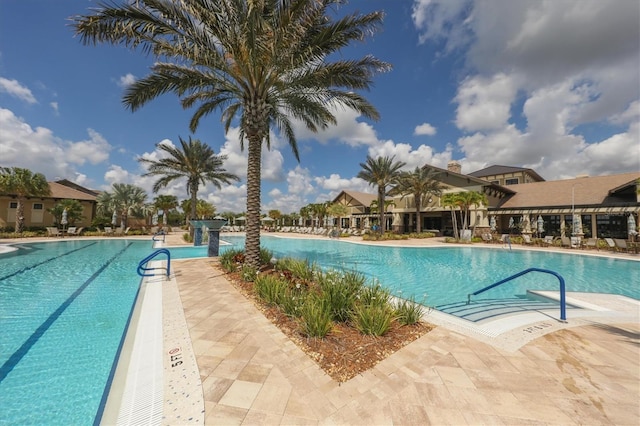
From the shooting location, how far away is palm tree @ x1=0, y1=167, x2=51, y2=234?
21469 millimetres

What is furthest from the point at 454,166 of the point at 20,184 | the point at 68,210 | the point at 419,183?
the point at 20,184

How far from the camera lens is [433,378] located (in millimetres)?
2932

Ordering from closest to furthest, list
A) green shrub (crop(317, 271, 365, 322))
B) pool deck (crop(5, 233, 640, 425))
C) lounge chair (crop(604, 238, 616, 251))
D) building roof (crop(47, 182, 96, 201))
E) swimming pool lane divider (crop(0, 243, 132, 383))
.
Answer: pool deck (crop(5, 233, 640, 425))
swimming pool lane divider (crop(0, 243, 132, 383))
green shrub (crop(317, 271, 365, 322))
lounge chair (crop(604, 238, 616, 251))
building roof (crop(47, 182, 96, 201))

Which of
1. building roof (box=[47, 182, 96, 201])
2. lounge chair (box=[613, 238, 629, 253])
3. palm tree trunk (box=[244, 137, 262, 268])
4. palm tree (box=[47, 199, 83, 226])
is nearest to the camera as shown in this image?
palm tree trunk (box=[244, 137, 262, 268])

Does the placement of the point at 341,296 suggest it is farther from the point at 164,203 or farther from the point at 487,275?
the point at 164,203

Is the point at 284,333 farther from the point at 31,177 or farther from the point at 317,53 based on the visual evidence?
the point at 31,177

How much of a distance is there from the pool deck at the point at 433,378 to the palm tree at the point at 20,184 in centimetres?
2979

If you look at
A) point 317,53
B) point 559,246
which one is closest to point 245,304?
point 317,53

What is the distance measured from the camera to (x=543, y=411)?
243cm

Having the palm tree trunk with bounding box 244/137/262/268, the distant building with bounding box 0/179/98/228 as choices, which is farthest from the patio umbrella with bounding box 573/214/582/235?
→ the distant building with bounding box 0/179/98/228

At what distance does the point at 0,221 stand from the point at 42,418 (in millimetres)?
38083

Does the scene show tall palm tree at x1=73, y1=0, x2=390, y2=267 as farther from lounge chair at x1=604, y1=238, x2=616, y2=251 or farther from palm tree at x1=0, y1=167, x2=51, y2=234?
palm tree at x1=0, y1=167, x2=51, y2=234

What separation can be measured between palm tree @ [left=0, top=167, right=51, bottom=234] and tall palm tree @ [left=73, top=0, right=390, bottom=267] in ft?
79.3

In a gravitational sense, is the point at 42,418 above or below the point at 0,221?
below
